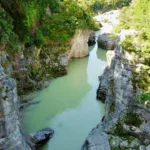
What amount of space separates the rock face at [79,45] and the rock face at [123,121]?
44.3ft

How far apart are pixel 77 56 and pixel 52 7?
5.29 meters

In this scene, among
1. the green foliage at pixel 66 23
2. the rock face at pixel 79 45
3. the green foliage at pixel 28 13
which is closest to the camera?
the green foliage at pixel 28 13

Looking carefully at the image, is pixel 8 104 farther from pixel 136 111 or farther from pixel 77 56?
pixel 77 56

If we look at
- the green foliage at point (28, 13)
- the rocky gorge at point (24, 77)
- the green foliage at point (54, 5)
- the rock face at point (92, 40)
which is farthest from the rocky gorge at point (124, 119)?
the rock face at point (92, 40)

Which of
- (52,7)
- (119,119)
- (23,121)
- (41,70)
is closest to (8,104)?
(119,119)

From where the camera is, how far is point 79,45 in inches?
1171

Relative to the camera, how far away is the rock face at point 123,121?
43.3 ft

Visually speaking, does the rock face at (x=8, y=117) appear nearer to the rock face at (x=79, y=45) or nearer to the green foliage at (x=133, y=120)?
the green foliage at (x=133, y=120)

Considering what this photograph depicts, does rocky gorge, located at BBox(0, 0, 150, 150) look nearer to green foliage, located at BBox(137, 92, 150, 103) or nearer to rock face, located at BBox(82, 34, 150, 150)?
rock face, located at BBox(82, 34, 150, 150)

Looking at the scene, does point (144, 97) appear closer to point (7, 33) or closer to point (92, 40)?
point (7, 33)

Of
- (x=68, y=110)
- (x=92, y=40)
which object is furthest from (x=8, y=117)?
(x=92, y=40)

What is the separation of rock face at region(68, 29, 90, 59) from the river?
2404mm

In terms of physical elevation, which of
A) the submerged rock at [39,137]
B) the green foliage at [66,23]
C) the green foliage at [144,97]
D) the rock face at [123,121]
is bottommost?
the submerged rock at [39,137]

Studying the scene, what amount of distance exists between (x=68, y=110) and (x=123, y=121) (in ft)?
23.6
